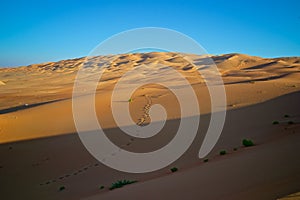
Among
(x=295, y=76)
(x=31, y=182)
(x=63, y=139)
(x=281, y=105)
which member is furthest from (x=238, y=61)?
(x=31, y=182)

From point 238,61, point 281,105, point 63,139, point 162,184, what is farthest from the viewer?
point 238,61

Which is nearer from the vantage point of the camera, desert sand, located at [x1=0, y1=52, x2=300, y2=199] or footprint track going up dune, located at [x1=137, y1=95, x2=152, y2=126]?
desert sand, located at [x1=0, y1=52, x2=300, y2=199]

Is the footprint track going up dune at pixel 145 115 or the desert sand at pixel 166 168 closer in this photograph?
the desert sand at pixel 166 168

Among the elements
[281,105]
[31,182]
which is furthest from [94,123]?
[281,105]

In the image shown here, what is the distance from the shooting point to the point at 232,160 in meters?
7.00

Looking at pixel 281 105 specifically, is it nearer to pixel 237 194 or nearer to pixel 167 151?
pixel 167 151

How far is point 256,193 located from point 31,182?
954cm

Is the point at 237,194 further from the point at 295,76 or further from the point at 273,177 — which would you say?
the point at 295,76

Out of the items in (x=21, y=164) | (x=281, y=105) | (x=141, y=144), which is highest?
(x=281, y=105)

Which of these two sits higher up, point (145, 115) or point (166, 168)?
point (166, 168)

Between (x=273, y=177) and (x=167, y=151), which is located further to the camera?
(x=167, y=151)

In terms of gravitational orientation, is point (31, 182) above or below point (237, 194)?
below

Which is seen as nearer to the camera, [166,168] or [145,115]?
[166,168]

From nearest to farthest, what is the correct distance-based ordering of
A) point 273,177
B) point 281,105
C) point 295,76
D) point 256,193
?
point 256,193 < point 273,177 < point 281,105 < point 295,76
